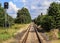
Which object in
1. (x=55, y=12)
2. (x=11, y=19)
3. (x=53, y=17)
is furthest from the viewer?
(x=11, y=19)

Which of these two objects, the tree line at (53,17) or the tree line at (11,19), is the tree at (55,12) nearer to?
the tree line at (53,17)

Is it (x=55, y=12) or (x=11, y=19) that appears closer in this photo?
(x=55, y=12)

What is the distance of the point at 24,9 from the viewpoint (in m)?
169

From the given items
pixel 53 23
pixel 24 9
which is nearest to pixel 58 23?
pixel 53 23

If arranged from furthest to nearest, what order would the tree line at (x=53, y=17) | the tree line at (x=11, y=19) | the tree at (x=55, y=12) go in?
the tree line at (x=11, y=19) → the tree at (x=55, y=12) → the tree line at (x=53, y=17)

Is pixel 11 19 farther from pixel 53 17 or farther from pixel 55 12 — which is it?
pixel 53 17

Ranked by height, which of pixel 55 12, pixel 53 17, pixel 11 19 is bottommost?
pixel 11 19

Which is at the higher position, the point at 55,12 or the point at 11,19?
the point at 55,12

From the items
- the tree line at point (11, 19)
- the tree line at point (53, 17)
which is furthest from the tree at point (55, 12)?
the tree line at point (11, 19)

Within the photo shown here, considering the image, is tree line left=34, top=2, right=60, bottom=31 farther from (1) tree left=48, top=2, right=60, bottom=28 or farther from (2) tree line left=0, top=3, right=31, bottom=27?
(2) tree line left=0, top=3, right=31, bottom=27

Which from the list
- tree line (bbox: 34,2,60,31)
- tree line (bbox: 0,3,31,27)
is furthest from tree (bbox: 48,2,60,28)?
tree line (bbox: 0,3,31,27)

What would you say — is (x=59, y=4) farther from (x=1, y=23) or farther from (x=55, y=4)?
(x=1, y=23)

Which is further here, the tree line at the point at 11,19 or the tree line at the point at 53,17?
the tree line at the point at 11,19

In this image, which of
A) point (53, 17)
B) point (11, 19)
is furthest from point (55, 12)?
point (11, 19)
